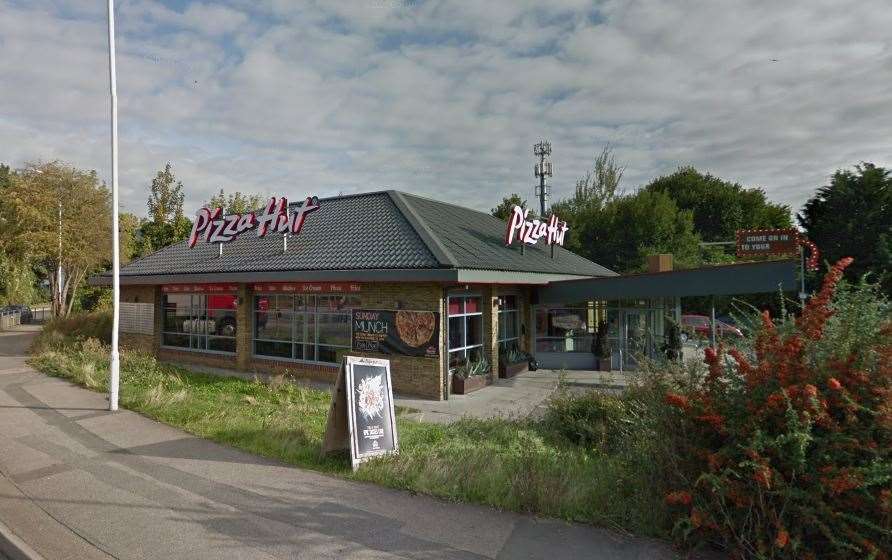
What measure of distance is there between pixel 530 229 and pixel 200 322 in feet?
40.3

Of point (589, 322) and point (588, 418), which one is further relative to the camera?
point (589, 322)

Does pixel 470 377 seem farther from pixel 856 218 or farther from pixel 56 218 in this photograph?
pixel 56 218

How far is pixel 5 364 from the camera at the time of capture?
17.6m

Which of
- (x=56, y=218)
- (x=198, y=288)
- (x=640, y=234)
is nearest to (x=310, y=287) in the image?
(x=198, y=288)

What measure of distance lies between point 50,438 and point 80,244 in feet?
81.6

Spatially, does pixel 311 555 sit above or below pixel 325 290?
below

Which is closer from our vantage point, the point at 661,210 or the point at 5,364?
the point at 5,364

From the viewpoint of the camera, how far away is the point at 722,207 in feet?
162

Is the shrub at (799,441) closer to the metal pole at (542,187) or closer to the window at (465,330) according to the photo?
the window at (465,330)

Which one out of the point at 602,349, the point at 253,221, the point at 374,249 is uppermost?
the point at 253,221

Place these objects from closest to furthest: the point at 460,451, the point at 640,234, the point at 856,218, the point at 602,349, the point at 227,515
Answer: the point at 227,515 < the point at 460,451 < the point at 602,349 < the point at 856,218 < the point at 640,234

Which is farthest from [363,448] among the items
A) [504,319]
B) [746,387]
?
[504,319]

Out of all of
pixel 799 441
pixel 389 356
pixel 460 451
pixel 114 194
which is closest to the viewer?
pixel 799 441

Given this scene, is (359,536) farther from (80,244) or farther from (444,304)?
(80,244)
